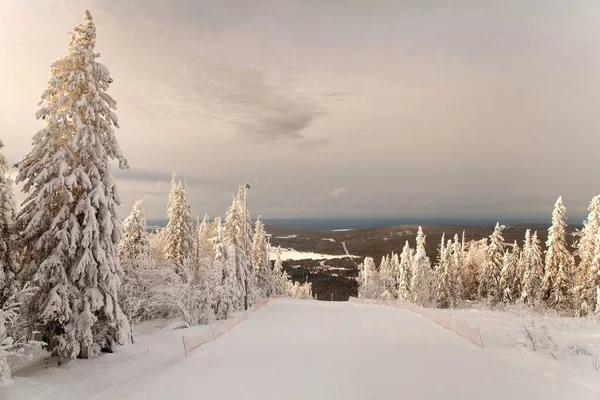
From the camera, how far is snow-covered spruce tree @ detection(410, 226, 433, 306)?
55.1m

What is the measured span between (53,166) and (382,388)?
14.0 metres

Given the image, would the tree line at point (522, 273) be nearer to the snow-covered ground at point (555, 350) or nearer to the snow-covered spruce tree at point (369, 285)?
the snow-covered spruce tree at point (369, 285)

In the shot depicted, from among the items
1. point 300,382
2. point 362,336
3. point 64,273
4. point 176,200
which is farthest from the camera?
point 176,200

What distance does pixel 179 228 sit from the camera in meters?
39.7

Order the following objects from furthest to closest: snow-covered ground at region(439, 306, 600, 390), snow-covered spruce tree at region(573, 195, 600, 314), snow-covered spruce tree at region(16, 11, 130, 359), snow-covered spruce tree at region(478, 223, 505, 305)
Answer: snow-covered spruce tree at region(478, 223, 505, 305) → snow-covered spruce tree at region(573, 195, 600, 314) → snow-covered spruce tree at region(16, 11, 130, 359) → snow-covered ground at region(439, 306, 600, 390)

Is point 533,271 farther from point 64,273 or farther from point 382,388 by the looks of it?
point 64,273

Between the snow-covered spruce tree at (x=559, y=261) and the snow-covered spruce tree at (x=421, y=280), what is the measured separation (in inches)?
682

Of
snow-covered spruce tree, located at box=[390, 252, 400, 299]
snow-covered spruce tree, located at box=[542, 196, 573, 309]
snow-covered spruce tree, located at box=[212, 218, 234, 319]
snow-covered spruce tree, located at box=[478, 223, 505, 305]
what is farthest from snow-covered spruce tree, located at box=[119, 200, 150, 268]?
snow-covered spruce tree, located at box=[390, 252, 400, 299]

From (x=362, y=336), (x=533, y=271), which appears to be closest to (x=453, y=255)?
(x=533, y=271)

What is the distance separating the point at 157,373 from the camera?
11.5m

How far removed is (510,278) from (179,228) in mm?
43653

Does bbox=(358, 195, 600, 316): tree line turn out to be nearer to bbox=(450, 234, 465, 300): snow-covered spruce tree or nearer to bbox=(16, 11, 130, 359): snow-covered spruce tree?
bbox=(450, 234, 465, 300): snow-covered spruce tree

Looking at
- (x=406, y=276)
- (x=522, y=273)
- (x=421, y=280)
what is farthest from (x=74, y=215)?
(x=406, y=276)

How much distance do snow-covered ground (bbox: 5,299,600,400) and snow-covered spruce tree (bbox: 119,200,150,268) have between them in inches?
675
